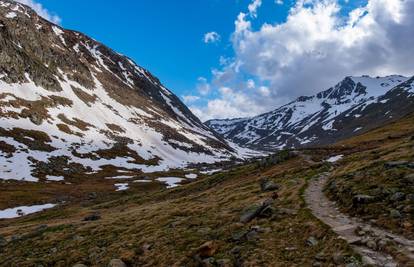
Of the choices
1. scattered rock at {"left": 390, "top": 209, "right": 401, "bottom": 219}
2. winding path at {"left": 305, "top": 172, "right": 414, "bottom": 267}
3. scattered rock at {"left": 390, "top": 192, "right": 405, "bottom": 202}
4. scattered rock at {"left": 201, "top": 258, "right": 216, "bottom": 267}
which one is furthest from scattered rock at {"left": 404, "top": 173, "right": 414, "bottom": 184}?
scattered rock at {"left": 201, "top": 258, "right": 216, "bottom": 267}

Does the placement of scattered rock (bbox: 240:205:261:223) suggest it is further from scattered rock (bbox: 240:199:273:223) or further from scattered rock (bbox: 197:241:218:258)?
scattered rock (bbox: 197:241:218:258)

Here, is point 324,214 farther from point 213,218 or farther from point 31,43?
point 31,43

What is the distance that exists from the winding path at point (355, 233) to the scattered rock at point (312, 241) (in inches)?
42.4

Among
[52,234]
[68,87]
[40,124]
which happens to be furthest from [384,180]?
[68,87]

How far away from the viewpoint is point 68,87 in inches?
7510

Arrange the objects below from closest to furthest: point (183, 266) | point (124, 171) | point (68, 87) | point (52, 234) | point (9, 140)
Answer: point (183, 266) < point (52, 234) < point (9, 140) < point (124, 171) < point (68, 87)

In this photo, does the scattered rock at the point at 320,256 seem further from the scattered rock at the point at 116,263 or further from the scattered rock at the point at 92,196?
the scattered rock at the point at 92,196

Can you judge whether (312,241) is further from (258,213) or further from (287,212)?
(258,213)

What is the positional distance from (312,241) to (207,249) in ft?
17.2

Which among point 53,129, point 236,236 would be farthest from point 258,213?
point 53,129

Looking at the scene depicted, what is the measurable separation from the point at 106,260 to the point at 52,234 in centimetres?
1339

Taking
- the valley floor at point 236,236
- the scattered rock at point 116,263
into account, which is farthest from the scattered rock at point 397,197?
the scattered rock at point 116,263

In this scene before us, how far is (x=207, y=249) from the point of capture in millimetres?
18906

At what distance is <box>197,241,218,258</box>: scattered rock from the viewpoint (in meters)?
18.7
